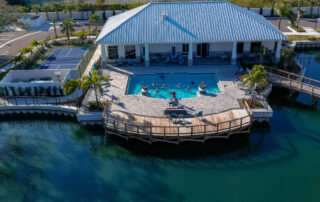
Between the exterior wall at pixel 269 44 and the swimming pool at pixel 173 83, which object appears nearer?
the swimming pool at pixel 173 83

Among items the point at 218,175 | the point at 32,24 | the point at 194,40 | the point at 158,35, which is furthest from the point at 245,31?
the point at 32,24

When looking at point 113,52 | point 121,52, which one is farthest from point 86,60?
point 121,52

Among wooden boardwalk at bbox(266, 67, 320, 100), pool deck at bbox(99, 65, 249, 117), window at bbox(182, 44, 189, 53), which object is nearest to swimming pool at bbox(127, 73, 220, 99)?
pool deck at bbox(99, 65, 249, 117)

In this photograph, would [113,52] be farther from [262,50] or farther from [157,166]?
[157,166]

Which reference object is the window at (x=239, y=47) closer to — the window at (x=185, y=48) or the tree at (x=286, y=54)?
the tree at (x=286, y=54)

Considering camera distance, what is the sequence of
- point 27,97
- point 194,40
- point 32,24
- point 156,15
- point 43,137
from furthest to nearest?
1. point 32,24
2. point 156,15
3. point 194,40
4. point 27,97
5. point 43,137

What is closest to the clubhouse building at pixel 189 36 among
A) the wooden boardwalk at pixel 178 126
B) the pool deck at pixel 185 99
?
the pool deck at pixel 185 99

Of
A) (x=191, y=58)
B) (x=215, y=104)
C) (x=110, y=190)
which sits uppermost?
(x=191, y=58)

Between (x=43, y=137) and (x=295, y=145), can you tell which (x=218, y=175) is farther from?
(x=43, y=137)

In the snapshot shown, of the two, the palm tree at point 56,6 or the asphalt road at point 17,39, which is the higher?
the palm tree at point 56,6
